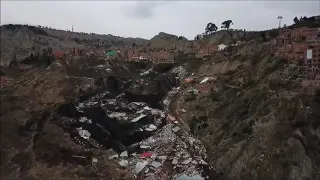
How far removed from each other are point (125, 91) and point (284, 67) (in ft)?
61.1

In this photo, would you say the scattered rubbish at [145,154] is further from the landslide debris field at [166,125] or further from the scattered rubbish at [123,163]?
the scattered rubbish at [123,163]

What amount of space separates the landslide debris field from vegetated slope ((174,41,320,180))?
60 millimetres

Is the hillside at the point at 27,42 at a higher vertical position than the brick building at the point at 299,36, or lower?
higher

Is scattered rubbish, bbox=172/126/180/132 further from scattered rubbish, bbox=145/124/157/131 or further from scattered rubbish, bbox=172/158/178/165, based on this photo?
scattered rubbish, bbox=172/158/178/165

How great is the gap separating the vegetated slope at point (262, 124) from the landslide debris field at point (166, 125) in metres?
0.06

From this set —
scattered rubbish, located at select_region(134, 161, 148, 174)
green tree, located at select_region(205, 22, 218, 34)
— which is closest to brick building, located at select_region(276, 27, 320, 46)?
scattered rubbish, located at select_region(134, 161, 148, 174)

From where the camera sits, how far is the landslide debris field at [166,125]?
72.7 ft

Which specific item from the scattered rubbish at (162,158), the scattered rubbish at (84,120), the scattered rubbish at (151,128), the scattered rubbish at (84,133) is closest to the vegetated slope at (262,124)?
the scattered rubbish at (151,128)

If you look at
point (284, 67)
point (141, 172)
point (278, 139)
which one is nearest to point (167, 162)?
point (141, 172)

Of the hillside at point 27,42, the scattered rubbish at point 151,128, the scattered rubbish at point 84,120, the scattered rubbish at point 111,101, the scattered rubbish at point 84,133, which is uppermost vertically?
the hillside at point 27,42

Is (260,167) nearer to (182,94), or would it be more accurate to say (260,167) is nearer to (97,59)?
(182,94)

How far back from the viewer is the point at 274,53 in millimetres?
32688

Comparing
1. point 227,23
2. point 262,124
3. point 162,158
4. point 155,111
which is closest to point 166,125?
point 155,111

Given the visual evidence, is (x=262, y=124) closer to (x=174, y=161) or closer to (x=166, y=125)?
(x=174, y=161)
